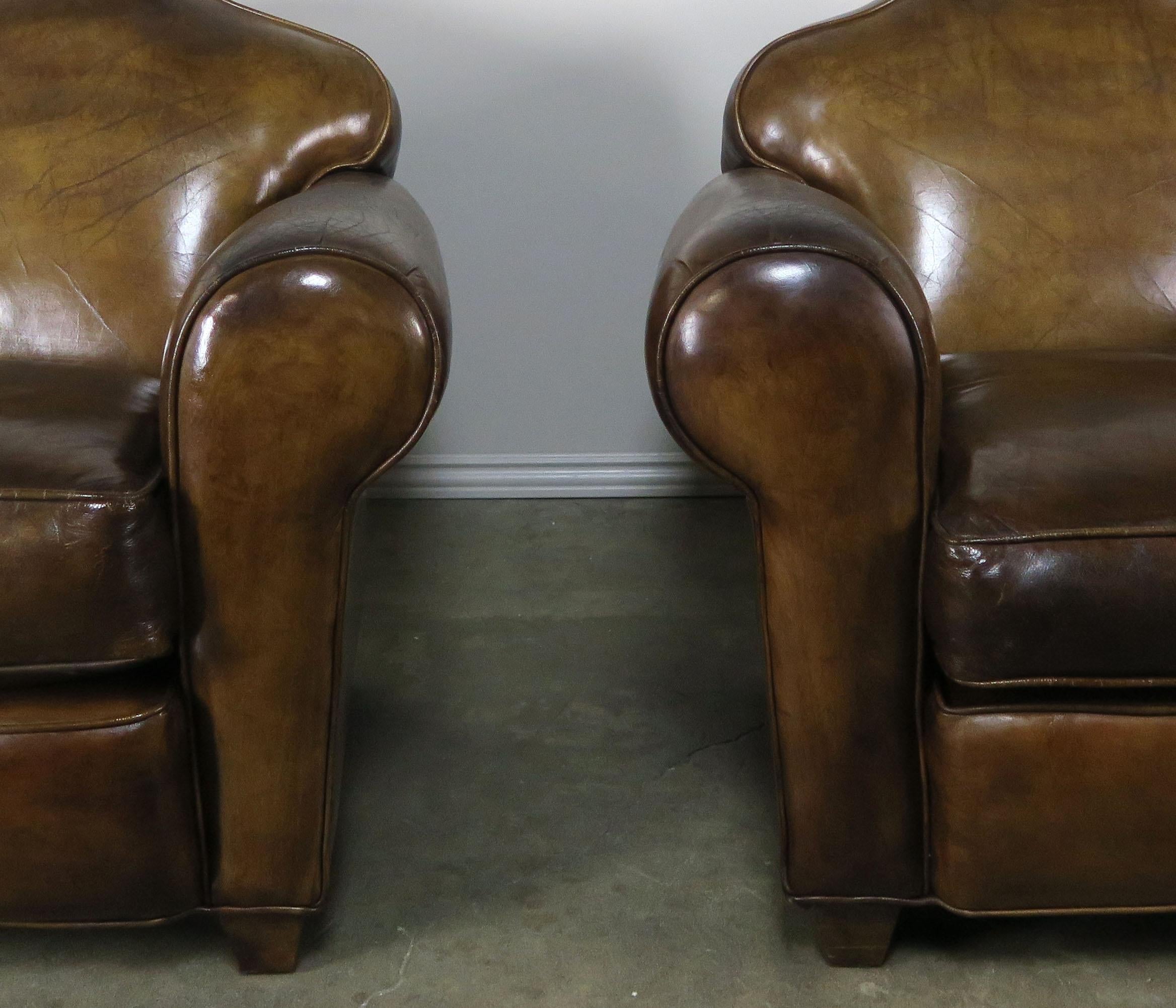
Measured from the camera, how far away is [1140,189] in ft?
4.81

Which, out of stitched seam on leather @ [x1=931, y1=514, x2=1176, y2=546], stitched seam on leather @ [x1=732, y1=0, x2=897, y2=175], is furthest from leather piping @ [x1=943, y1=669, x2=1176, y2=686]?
stitched seam on leather @ [x1=732, y1=0, x2=897, y2=175]

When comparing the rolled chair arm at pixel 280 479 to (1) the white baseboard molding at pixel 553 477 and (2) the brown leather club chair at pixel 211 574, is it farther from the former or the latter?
(1) the white baseboard molding at pixel 553 477

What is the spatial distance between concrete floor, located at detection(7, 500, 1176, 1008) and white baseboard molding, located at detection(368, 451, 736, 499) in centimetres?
25

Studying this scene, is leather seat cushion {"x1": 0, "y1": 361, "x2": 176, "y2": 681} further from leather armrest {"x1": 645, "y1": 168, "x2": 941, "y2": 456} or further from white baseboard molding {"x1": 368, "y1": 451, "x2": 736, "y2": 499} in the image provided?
white baseboard molding {"x1": 368, "y1": 451, "x2": 736, "y2": 499}

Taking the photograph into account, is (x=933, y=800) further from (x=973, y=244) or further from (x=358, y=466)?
(x=973, y=244)

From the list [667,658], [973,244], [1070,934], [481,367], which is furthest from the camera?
[481,367]

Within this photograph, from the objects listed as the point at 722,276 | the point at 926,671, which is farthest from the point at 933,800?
the point at 722,276

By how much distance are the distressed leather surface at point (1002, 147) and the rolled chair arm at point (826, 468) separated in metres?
0.43

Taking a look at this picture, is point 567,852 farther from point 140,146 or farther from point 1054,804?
point 140,146

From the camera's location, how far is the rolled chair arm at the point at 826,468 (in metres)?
0.94

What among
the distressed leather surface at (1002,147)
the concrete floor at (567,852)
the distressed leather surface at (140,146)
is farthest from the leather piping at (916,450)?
the distressed leather surface at (140,146)

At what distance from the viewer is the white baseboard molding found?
2.17 metres

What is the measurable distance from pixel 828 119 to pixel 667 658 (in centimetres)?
70

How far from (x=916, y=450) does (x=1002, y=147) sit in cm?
68
